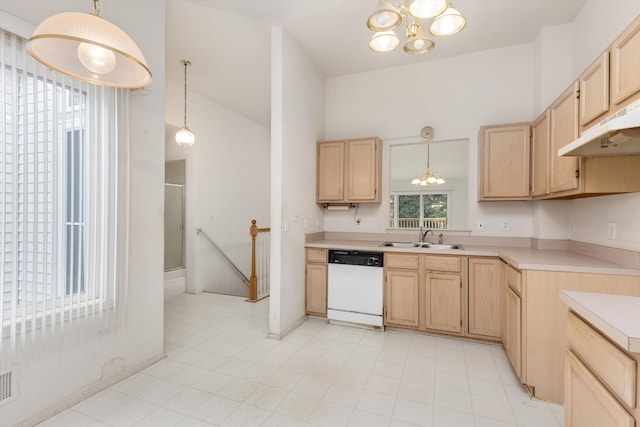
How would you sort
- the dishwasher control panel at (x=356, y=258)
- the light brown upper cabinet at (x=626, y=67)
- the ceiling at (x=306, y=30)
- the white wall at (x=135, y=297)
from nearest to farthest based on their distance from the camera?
the light brown upper cabinet at (x=626, y=67), the white wall at (x=135, y=297), the ceiling at (x=306, y=30), the dishwasher control panel at (x=356, y=258)

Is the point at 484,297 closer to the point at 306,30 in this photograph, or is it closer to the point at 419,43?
the point at 419,43

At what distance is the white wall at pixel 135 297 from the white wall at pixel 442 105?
229cm

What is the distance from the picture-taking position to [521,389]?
7.18 ft

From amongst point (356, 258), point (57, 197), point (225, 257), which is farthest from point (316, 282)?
point (57, 197)

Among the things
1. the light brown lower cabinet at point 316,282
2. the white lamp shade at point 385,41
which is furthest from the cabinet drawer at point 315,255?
the white lamp shade at point 385,41

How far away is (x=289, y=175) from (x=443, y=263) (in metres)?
1.87

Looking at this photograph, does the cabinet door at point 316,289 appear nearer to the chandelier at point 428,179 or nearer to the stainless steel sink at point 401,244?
the stainless steel sink at point 401,244

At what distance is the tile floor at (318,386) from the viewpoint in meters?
1.87

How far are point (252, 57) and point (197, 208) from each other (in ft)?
8.21

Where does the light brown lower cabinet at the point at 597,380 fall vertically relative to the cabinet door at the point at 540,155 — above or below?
below

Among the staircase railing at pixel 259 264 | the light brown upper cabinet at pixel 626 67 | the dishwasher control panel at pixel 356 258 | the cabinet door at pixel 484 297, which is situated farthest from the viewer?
the staircase railing at pixel 259 264

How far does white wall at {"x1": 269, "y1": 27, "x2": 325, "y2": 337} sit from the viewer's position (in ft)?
10.1

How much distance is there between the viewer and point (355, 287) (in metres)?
3.38

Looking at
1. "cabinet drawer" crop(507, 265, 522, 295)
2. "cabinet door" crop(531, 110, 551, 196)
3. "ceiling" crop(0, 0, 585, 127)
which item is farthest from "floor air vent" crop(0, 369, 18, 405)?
"cabinet door" crop(531, 110, 551, 196)
